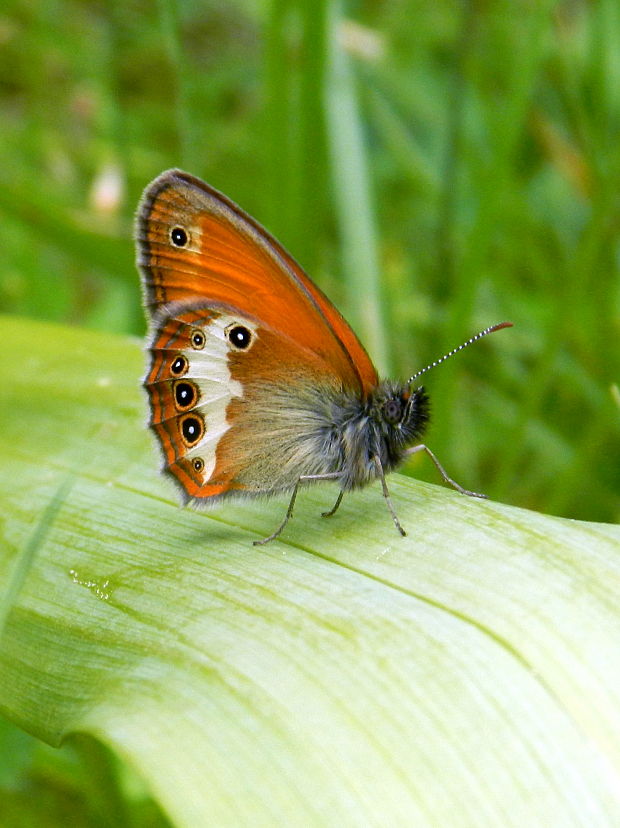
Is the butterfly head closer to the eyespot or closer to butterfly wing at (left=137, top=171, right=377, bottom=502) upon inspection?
butterfly wing at (left=137, top=171, right=377, bottom=502)

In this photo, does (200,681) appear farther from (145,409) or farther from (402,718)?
(145,409)

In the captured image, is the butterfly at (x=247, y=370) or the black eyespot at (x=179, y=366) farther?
the black eyespot at (x=179, y=366)

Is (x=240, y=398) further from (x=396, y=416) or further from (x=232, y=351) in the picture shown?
(x=396, y=416)

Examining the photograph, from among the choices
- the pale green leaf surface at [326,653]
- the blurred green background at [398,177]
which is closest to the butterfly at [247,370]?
the pale green leaf surface at [326,653]

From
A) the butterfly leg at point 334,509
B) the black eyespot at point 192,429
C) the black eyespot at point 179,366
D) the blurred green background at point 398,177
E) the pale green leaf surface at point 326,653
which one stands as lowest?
the pale green leaf surface at point 326,653

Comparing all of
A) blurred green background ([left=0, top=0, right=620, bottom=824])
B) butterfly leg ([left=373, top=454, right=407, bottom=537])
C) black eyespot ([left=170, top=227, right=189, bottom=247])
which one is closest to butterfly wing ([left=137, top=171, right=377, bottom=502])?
black eyespot ([left=170, top=227, right=189, bottom=247])

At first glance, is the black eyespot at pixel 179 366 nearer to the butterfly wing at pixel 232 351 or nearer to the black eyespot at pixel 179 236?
the butterfly wing at pixel 232 351

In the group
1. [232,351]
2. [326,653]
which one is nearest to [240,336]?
[232,351]

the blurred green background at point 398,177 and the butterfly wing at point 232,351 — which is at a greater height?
the blurred green background at point 398,177

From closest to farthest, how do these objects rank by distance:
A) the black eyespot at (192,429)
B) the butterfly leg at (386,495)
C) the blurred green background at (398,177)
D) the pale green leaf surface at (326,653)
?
the pale green leaf surface at (326,653) < the butterfly leg at (386,495) < the black eyespot at (192,429) < the blurred green background at (398,177)
